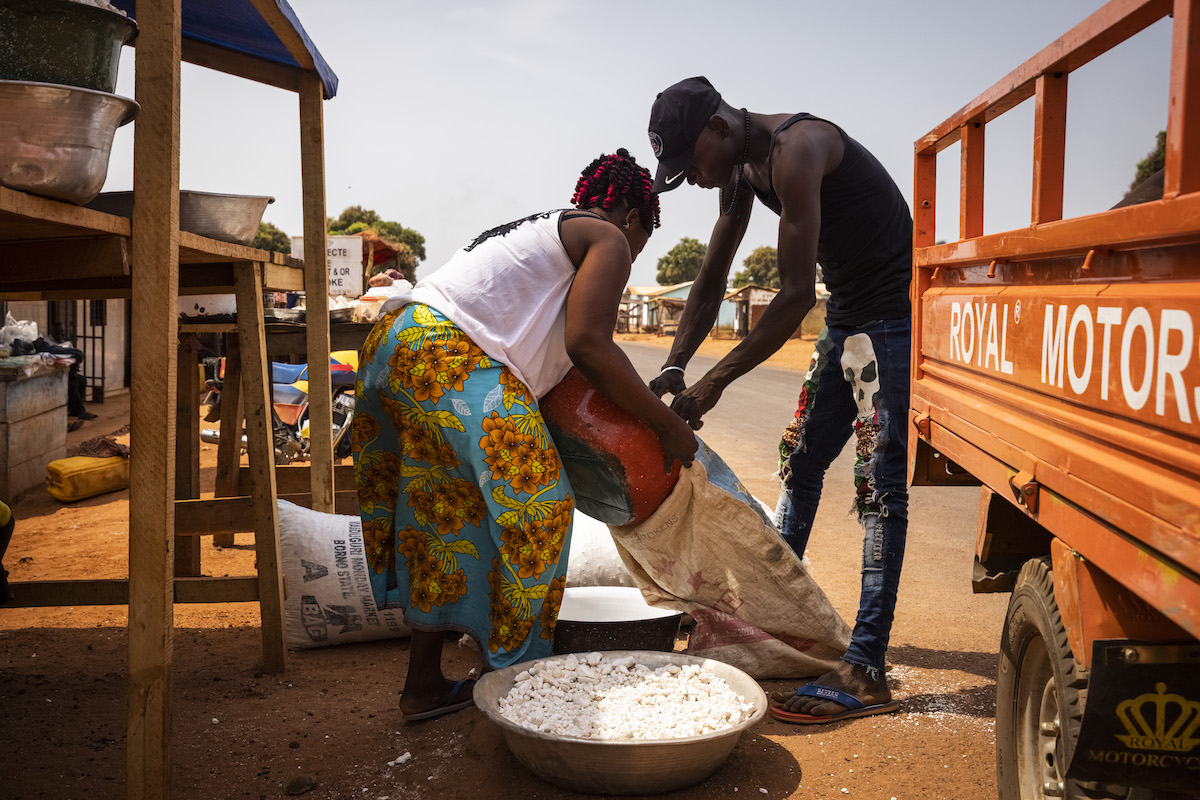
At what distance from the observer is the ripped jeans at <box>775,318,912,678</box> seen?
290 cm

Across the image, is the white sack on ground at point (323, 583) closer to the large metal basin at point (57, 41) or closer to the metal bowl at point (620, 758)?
the metal bowl at point (620, 758)

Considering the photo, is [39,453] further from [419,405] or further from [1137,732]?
[1137,732]

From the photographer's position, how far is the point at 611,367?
2.69m

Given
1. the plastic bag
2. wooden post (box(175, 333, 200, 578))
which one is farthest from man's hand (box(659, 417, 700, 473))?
the plastic bag

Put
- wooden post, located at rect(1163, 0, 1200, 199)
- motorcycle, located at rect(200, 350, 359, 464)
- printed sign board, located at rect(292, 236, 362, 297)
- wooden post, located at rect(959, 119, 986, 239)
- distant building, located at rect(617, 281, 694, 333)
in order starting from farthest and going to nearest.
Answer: distant building, located at rect(617, 281, 694, 333) < printed sign board, located at rect(292, 236, 362, 297) < motorcycle, located at rect(200, 350, 359, 464) < wooden post, located at rect(959, 119, 986, 239) < wooden post, located at rect(1163, 0, 1200, 199)

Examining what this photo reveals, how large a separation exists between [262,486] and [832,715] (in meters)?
2.02

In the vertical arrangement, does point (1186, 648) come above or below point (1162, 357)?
below

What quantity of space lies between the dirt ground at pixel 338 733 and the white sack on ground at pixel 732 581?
0.52 feet

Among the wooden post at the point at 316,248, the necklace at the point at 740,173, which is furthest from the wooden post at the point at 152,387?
the necklace at the point at 740,173

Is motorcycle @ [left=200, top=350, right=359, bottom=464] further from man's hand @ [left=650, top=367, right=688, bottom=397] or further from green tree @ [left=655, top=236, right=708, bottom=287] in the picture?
green tree @ [left=655, top=236, right=708, bottom=287]

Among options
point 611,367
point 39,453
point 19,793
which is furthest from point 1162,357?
point 39,453

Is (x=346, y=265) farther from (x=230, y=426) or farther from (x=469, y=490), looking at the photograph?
(x=469, y=490)

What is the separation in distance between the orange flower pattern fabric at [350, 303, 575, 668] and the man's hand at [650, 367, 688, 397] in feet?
2.58

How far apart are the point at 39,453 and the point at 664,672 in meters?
6.14
